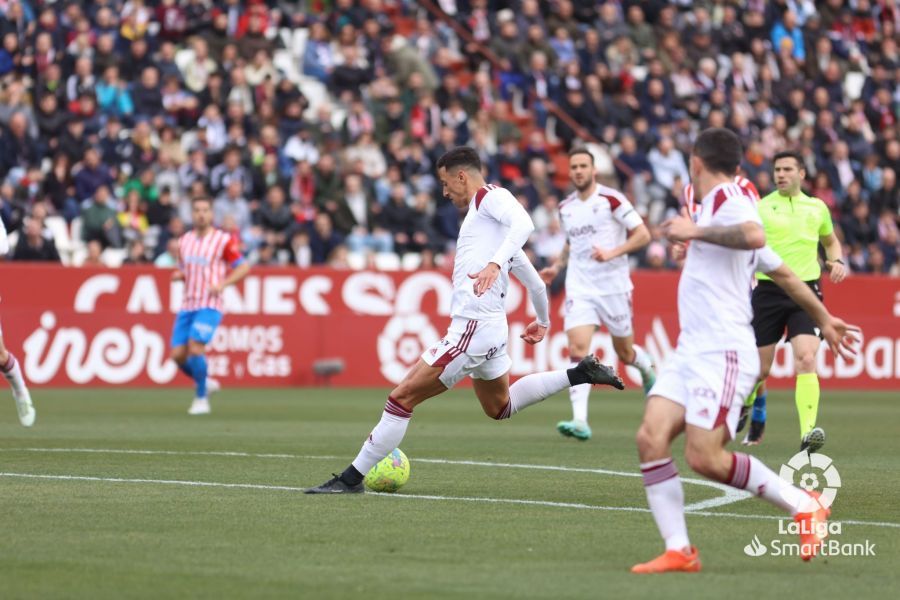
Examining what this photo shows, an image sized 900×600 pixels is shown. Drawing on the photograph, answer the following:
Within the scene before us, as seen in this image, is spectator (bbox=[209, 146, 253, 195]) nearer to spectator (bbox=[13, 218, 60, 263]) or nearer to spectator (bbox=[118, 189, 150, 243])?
spectator (bbox=[118, 189, 150, 243])

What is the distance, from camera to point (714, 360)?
7.65m

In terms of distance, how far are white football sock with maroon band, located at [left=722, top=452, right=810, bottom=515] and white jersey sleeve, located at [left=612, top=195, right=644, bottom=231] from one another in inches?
314

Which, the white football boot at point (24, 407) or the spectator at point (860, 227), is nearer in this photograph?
the white football boot at point (24, 407)

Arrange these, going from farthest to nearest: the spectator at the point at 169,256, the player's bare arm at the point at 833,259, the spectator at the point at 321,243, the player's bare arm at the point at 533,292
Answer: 1. the spectator at the point at 321,243
2. the spectator at the point at 169,256
3. the player's bare arm at the point at 833,259
4. the player's bare arm at the point at 533,292

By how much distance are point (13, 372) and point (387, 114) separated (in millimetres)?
14178

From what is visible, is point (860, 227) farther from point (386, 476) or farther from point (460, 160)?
point (386, 476)

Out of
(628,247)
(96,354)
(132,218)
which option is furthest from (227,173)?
(628,247)

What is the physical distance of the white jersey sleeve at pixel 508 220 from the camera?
10039 millimetres

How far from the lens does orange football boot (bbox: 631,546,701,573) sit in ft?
24.3

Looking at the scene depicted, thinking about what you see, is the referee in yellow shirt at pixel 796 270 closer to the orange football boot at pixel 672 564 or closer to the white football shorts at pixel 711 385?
the white football shorts at pixel 711 385

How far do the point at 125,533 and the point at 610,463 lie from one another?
5297mm

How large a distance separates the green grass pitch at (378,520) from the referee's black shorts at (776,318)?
1032 mm

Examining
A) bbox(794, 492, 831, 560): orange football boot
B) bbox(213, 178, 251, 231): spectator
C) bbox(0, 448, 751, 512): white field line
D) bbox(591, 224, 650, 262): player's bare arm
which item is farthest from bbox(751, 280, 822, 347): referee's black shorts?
bbox(213, 178, 251, 231): spectator

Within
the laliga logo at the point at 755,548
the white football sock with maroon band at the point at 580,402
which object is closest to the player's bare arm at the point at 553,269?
the white football sock with maroon band at the point at 580,402
